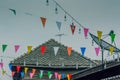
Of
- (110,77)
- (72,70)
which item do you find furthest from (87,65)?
(110,77)

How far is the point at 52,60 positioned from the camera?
147 ft

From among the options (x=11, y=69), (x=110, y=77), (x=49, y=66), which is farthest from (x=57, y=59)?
(x=110, y=77)

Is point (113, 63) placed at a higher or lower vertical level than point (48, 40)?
lower

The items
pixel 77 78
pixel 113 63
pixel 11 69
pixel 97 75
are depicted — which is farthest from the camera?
pixel 11 69

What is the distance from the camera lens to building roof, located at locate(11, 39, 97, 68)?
43.8 m

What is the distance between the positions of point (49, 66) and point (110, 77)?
18.6 metres

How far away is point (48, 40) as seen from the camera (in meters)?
47.8

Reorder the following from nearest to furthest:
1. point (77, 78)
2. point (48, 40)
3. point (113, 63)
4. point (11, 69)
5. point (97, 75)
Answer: point (113, 63) → point (97, 75) → point (77, 78) → point (11, 69) → point (48, 40)

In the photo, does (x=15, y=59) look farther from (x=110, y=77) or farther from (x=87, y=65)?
(x=110, y=77)

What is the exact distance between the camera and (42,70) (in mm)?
42906

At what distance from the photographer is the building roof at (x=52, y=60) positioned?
4378 cm

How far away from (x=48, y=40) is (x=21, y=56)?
171 inches

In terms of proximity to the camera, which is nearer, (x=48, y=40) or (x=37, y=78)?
(x=37, y=78)

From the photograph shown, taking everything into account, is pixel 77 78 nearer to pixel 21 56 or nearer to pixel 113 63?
pixel 113 63
